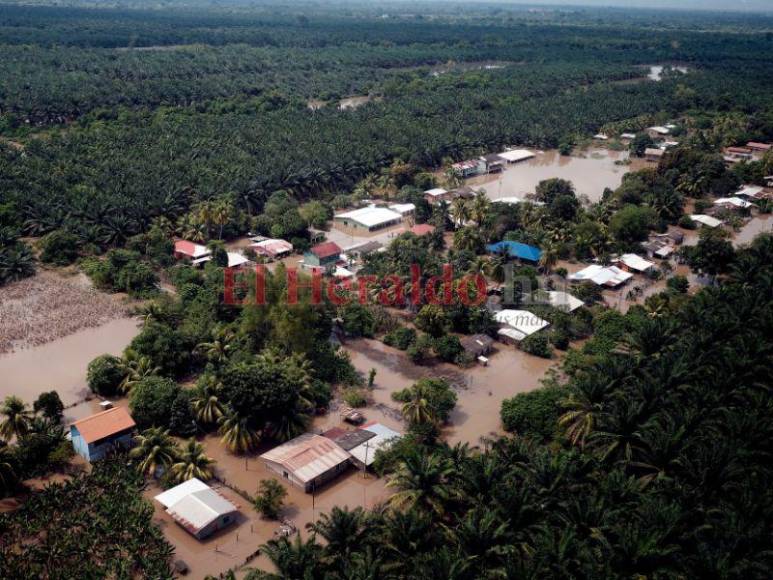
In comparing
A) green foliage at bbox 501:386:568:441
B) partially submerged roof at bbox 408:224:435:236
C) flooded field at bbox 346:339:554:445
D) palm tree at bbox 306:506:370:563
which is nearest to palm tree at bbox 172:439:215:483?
palm tree at bbox 306:506:370:563

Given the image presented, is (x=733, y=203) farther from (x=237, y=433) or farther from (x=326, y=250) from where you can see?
(x=237, y=433)

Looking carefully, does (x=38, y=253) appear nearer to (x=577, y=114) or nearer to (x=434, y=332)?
(x=434, y=332)

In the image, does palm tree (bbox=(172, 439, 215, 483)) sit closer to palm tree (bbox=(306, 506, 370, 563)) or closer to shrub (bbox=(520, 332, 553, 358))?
palm tree (bbox=(306, 506, 370, 563))

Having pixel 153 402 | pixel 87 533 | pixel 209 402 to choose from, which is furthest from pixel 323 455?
pixel 87 533

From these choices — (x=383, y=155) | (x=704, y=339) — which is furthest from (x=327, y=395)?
(x=383, y=155)

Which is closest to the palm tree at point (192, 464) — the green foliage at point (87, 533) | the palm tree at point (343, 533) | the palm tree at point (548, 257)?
the green foliage at point (87, 533)

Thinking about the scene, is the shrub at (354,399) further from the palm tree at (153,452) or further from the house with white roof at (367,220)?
the house with white roof at (367,220)
